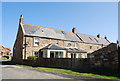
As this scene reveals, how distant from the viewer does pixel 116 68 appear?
11.1 meters

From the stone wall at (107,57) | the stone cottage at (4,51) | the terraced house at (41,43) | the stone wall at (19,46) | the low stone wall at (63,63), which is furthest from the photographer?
the stone cottage at (4,51)

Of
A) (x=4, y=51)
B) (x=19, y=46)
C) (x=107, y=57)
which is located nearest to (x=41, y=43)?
(x=19, y=46)

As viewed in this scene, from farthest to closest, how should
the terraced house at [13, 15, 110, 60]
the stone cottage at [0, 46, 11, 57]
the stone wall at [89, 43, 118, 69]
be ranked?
the stone cottage at [0, 46, 11, 57] < the terraced house at [13, 15, 110, 60] < the stone wall at [89, 43, 118, 69]

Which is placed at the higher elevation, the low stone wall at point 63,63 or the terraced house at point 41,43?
the terraced house at point 41,43

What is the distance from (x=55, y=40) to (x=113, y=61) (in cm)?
1846

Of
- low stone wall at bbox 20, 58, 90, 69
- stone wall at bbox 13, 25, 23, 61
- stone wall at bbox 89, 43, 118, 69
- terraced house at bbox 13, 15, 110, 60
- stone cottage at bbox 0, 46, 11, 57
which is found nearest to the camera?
stone wall at bbox 89, 43, 118, 69

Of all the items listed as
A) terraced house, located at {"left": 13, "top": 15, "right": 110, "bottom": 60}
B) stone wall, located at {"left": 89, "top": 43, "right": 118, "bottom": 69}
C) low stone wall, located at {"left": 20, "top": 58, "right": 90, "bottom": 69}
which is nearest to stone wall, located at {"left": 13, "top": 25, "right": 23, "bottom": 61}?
terraced house, located at {"left": 13, "top": 15, "right": 110, "bottom": 60}

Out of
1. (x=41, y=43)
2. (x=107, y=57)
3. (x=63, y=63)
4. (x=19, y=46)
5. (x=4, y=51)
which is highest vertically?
(x=41, y=43)

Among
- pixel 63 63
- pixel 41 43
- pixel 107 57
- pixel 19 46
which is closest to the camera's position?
pixel 107 57

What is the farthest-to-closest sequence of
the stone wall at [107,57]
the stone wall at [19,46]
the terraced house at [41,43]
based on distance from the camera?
the stone wall at [19,46], the terraced house at [41,43], the stone wall at [107,57]

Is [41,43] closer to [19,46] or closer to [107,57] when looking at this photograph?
[19,46]

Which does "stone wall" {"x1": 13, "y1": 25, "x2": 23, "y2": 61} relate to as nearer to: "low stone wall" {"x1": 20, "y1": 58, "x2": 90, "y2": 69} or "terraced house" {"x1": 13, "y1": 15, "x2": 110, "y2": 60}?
"terraced house" {"x1": 13, "y1": 15, "x2": 110, "y2": 60}

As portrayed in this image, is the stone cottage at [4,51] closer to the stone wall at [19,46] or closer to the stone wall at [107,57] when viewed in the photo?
the stone wall at [19,46]

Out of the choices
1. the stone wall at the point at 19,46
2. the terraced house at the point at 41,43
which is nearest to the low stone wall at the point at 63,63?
the terraced house at the point at 41,43
